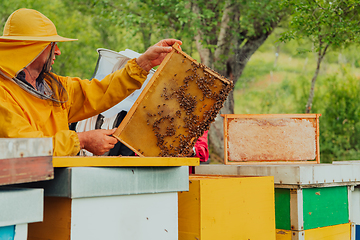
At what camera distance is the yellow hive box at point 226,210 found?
1937 millimetres

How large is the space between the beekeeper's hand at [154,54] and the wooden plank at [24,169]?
115 centimetres

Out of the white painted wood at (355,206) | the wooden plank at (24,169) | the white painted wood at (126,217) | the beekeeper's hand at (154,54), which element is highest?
the beekeeper's hand at (154,54)

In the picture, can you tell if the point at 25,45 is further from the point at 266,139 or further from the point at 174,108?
the point at 266,139

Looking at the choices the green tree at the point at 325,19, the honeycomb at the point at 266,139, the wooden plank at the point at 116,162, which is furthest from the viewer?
the green tree at the point at 325,19

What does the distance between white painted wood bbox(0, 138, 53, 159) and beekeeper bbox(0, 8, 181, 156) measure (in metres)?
0.41

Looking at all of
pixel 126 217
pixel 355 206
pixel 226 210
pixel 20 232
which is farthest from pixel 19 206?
pixel 355 206

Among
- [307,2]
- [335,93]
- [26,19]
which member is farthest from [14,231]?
[335,93]

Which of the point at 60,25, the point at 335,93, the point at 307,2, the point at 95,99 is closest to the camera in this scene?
the point at 95,99

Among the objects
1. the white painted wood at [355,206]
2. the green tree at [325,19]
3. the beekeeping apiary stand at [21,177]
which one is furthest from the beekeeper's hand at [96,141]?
the green tree at [325,19]

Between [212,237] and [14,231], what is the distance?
1091 mm

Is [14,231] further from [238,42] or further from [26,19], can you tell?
[238,42]

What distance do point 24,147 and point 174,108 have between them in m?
1.08

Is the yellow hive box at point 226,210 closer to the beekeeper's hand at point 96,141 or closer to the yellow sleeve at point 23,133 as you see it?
the beekeeper's hand at point 96,141

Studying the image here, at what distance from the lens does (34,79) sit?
6.84ft
